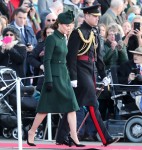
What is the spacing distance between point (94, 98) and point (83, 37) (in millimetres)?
966

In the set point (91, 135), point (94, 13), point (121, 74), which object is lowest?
point (91, 135)

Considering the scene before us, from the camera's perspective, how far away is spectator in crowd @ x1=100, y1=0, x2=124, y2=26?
2097 centimetres

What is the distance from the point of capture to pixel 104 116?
59.2 feet

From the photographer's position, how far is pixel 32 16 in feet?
65.7

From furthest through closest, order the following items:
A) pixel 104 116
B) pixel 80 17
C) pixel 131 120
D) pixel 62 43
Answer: pixel 80 17 < pixel 104 116 < pixel 131 120 < pixel 62 43

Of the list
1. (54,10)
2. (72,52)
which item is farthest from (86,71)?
(54,10)

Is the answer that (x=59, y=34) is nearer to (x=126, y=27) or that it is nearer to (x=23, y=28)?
(x=23, y=28)

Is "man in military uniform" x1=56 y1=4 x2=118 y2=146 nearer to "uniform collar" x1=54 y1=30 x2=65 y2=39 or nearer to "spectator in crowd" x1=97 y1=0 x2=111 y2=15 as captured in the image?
"uniform collar" x1=54 y1=30 x2=65 y2=39

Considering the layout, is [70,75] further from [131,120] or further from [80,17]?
[80,17]

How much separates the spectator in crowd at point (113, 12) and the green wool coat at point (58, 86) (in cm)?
712

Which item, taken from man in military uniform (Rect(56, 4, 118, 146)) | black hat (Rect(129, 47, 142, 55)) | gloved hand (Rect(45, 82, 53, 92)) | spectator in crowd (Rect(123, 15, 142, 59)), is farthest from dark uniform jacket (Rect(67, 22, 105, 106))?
spectator in crowd (Rect(123, 15, 142, 59))

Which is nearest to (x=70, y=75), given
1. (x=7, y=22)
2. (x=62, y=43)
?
(x=62, y=43)

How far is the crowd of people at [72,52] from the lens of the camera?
1380cm

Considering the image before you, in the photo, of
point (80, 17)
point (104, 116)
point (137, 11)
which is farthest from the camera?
point (137, 11)
